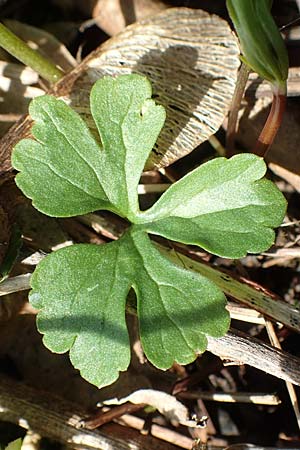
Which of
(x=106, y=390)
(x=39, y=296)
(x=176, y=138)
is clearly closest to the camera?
(x=39, y=296)

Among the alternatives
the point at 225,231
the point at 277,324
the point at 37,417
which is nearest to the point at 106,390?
the point at 37,417

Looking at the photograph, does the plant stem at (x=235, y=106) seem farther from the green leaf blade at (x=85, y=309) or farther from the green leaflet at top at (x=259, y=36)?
the green leaf blade at (x=85, y=309)

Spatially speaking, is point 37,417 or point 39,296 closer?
point 39,296

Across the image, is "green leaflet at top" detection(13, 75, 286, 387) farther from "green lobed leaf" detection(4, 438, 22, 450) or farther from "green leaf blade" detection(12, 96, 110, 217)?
"green lobed leaf" detection(4, 438, 22, 450)

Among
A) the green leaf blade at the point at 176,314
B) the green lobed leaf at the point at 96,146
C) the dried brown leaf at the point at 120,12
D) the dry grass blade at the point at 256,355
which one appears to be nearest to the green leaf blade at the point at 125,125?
the green lobed leaf at the point at 96,146

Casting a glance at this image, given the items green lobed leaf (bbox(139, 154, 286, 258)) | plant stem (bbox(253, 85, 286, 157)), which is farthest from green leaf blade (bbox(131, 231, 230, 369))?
plant stem (bbox(253, 85, 286, 157))

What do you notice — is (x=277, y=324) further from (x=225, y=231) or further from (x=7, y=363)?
(x=7, y=363)
